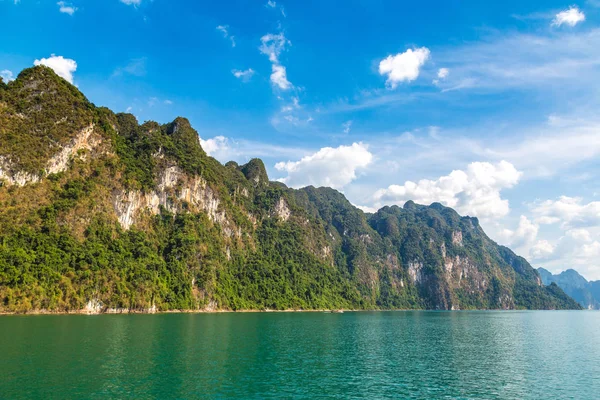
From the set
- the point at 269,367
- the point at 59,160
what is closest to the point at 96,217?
the point at 59,160

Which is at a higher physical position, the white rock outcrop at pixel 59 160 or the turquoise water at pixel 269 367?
the white rock outcrop at pixel 59 160

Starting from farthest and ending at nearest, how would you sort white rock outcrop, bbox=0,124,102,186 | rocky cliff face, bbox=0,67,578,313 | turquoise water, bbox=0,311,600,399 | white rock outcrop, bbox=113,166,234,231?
white rock outcrop, bbox=113,166,234,231
white rock outcrop, bbox=0,124,102,186
rocky cliff face, bbox=0,67,578,313
turquoise water, bbox=0,311,600,399

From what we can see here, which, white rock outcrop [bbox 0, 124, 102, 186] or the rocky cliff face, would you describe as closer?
the rocky cliff face

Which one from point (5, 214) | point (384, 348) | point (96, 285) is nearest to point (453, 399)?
point (384, 348)

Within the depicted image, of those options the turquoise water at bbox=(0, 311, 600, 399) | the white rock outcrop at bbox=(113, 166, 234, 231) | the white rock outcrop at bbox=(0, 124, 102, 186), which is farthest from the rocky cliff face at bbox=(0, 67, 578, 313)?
the turquoise water at bbox=(0, 311, 600, 399)

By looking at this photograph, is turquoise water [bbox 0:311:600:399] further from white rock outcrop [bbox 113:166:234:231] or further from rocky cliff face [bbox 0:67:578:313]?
white rock outcrop [bbox 113:166:234:231]

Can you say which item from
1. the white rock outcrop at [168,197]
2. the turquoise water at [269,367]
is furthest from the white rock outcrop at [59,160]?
the turquoise water at [269,367]

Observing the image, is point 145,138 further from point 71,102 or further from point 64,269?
point 64,269

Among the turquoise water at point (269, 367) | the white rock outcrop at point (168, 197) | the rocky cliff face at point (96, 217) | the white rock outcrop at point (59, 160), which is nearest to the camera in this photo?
the turquoise water at point (269, 367)

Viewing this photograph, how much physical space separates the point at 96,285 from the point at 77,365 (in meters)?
83.5

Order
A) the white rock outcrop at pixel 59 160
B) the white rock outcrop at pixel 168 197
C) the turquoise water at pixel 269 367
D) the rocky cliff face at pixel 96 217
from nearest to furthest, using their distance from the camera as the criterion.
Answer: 1. the turquoise water at pixel 269 367
2. the rocky cliff face at pixel 96 217
3. the white rock outcrop at pixel 59 160
4. the white rock outcrop at pixel 168 197

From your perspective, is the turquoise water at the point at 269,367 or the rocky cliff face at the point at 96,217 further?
the rocky cliff face at the point at 96,217

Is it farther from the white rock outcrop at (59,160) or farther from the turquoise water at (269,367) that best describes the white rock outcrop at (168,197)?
the turquoise water at (269,367)

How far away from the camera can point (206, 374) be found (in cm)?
3928
